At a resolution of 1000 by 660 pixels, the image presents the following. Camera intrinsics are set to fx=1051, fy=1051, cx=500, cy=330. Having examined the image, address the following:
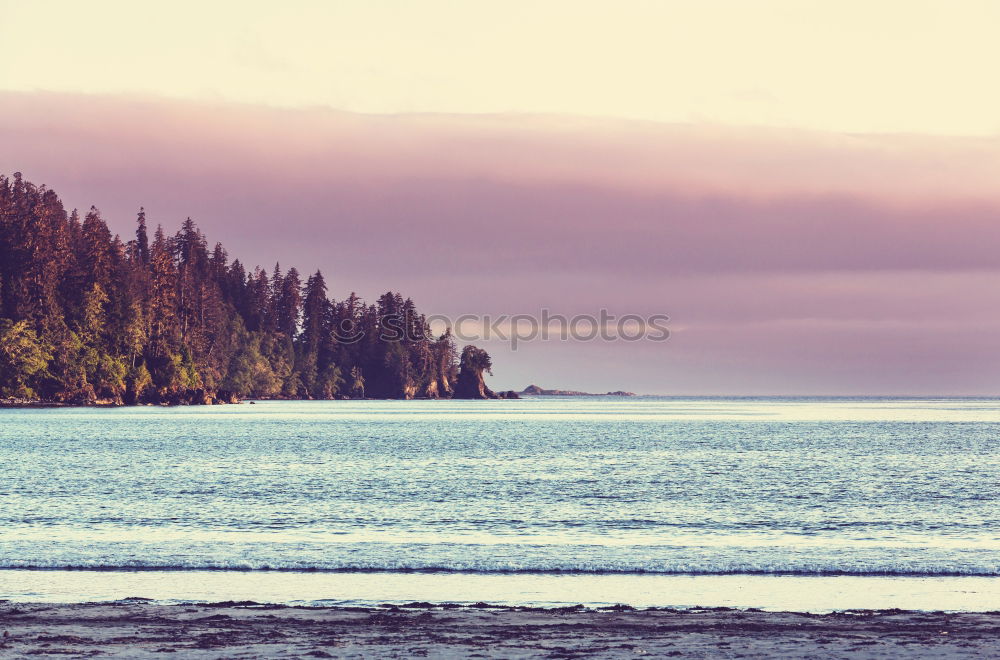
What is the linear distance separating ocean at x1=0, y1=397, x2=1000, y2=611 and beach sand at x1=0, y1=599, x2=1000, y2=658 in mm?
1940

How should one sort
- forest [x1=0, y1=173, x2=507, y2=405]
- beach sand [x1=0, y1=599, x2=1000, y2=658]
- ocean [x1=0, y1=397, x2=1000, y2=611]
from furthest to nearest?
forest [x1=0, y1=173, x2=507, y2=405]
ocean [x1=0, y1=397, x2=1000, y2=611]
beach sand [x1=0, y1=599, x2=1000, y2=658]

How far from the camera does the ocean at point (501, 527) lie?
20.1 meters

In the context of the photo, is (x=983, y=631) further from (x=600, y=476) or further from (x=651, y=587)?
(x=600, y=476)

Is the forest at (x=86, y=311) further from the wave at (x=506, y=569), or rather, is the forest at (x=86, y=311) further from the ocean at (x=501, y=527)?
the wave at (x=506, y=569)

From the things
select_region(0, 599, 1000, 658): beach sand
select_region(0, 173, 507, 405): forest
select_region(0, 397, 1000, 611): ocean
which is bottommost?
select_region(0, 397, 1000, 611): ocean

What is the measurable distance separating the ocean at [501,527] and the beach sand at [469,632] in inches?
76.4

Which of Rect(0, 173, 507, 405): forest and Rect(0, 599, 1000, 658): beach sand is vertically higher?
Rect(0, 173, 507, 405): forest

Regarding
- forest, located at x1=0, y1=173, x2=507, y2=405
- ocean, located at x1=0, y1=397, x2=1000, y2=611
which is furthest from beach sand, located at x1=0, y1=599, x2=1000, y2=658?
forest, located at x1=0, y1=173, x2=507, y2=405

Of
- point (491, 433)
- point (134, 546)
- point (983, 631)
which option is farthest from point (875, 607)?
point (491, 433)

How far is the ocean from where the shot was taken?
20.1 m

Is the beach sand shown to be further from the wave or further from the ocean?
the wave

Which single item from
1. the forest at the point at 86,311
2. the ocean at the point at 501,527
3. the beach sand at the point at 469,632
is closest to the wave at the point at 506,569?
the ocean at the point at 501,527

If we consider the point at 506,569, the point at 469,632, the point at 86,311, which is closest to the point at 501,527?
the point at 506,569

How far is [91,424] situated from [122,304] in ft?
139
